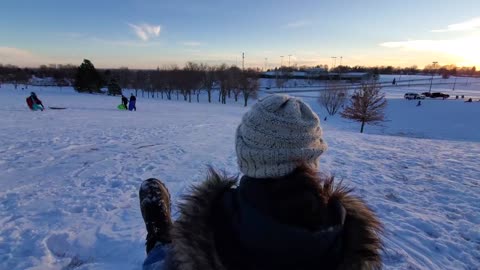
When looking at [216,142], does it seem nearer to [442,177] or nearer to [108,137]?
[108,137]

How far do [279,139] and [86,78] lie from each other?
62892 millimetres

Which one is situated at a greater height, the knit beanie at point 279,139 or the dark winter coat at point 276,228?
the knit beanie at point 279,139

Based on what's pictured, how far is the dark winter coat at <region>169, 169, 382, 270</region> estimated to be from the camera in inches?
54.4

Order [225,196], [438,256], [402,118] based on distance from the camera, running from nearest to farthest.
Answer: [225,196] < [438,256] < [402,118]

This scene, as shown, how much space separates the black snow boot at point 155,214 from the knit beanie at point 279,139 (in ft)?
4.72

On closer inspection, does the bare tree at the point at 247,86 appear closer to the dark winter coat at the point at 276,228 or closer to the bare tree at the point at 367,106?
the bare tree at the point at 367,106

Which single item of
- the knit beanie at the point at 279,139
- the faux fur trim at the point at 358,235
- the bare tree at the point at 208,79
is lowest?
the bare tree at the point at 208,79

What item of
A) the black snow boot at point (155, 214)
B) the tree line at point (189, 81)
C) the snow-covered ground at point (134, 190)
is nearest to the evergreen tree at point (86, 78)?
the tree line at point (189, 81)

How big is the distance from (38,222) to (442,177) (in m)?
7.80

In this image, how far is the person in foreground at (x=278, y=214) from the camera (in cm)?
139

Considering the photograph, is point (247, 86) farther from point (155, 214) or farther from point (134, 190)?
point (155, 214)

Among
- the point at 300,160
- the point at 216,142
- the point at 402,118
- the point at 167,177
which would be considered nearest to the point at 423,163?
the point at 216,142

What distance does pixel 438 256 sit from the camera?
3662mm

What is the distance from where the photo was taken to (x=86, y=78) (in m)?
56.5
